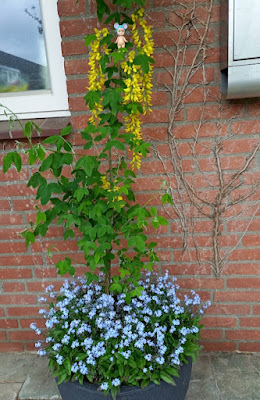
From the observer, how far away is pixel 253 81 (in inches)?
67.8

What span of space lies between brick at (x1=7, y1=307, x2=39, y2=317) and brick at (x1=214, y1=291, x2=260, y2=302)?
1.20 m

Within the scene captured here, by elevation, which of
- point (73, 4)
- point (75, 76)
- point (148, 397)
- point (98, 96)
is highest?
point (73, 4)

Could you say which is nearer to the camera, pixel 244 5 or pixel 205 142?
pixel 244 5

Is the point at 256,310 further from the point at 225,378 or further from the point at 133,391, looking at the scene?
the point at 133,391


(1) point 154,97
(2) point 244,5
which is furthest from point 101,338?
(2) point 244,5

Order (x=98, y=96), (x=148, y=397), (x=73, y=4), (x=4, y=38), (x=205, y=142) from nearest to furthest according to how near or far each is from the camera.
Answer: (x=98, y=96) → (x=148, y=397) → (x=73, y=4) → (x=205, y=142) → (x=4, y=38)

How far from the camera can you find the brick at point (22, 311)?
2.32 metres

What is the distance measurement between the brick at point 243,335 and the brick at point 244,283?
0.31 meters

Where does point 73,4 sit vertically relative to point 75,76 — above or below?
above

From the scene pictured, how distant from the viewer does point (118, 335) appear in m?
1.66

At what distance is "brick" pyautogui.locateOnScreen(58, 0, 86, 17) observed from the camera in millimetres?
1834

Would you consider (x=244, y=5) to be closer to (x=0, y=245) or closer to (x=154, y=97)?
(x=154, y=97)

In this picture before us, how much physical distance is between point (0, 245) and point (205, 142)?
143 centimetres

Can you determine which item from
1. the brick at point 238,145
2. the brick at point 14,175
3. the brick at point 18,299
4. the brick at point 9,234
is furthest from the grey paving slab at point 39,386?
the brick at point 238,145
